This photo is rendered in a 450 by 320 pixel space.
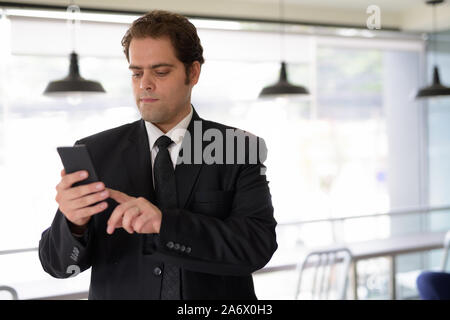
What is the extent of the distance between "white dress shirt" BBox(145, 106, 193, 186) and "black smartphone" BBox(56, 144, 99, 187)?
0.67 ft

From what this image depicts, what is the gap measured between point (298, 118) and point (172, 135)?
13.4 ft

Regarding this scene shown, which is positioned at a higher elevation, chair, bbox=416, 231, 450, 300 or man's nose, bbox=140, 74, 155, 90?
man's nose, bbox=140, 74, 155, 90

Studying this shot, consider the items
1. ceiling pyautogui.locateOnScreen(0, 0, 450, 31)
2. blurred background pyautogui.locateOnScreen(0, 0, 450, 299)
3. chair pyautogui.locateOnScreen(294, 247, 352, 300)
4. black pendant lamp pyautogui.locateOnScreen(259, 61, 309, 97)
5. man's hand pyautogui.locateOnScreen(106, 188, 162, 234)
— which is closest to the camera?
man's hand pyautogui.locateOnScreen(106, 188, 162, 234)

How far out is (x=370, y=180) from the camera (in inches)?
216

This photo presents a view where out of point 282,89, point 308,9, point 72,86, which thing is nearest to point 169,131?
point 72,86

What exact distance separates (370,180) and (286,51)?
1684 millimetres

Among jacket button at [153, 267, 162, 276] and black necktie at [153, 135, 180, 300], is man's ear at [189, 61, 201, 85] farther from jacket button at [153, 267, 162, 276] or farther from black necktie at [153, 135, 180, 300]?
jacket button at [153, 267, 162, 276]

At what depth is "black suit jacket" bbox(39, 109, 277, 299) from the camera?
0.86m

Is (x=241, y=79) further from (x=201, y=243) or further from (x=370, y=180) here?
(x=201, y=243)

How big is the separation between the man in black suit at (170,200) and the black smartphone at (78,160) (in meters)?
0.05

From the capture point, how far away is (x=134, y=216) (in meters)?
0.78

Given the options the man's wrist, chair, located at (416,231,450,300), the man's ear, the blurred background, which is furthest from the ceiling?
the man's wrist

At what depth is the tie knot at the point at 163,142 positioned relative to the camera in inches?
38.1
